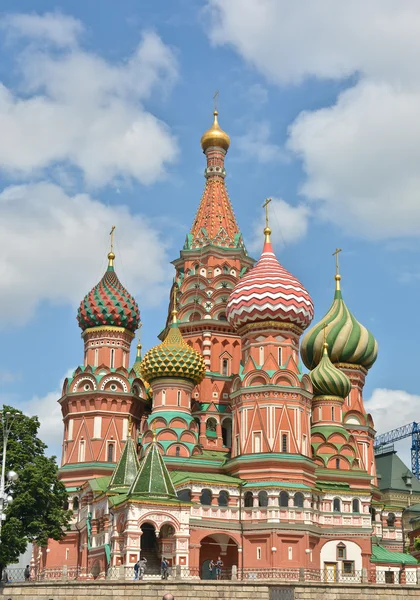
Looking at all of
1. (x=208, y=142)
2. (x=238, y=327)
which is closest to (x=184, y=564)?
(x=238, y=327)

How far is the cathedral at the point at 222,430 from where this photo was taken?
1559 inches

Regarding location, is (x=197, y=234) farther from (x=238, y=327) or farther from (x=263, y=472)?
(x=263, y=472)

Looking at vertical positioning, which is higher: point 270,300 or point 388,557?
point 270,300

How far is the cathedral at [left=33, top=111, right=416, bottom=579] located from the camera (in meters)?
39.6

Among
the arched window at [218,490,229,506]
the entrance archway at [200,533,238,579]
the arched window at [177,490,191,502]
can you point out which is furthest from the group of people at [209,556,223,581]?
the arched window at [177,490,191,502]

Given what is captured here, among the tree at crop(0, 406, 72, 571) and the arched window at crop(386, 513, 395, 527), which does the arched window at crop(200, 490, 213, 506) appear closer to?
the tree at crop(0, 406, 72, 571)

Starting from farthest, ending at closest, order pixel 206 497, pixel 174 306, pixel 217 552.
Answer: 1. pixel 174 306
2. pixel 217 552
3. pixel 206 497

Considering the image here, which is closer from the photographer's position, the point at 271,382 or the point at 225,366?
the point at 271,382

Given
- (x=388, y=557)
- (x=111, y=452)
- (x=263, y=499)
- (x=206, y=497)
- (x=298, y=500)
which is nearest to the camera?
(x=206, y=497)

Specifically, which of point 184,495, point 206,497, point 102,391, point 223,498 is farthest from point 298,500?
point 102,391

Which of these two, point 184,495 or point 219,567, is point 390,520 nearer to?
point 219,567

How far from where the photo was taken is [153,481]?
3722cm

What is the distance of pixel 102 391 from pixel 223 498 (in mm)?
9347

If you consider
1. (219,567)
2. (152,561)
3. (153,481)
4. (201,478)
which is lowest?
(219,567)
